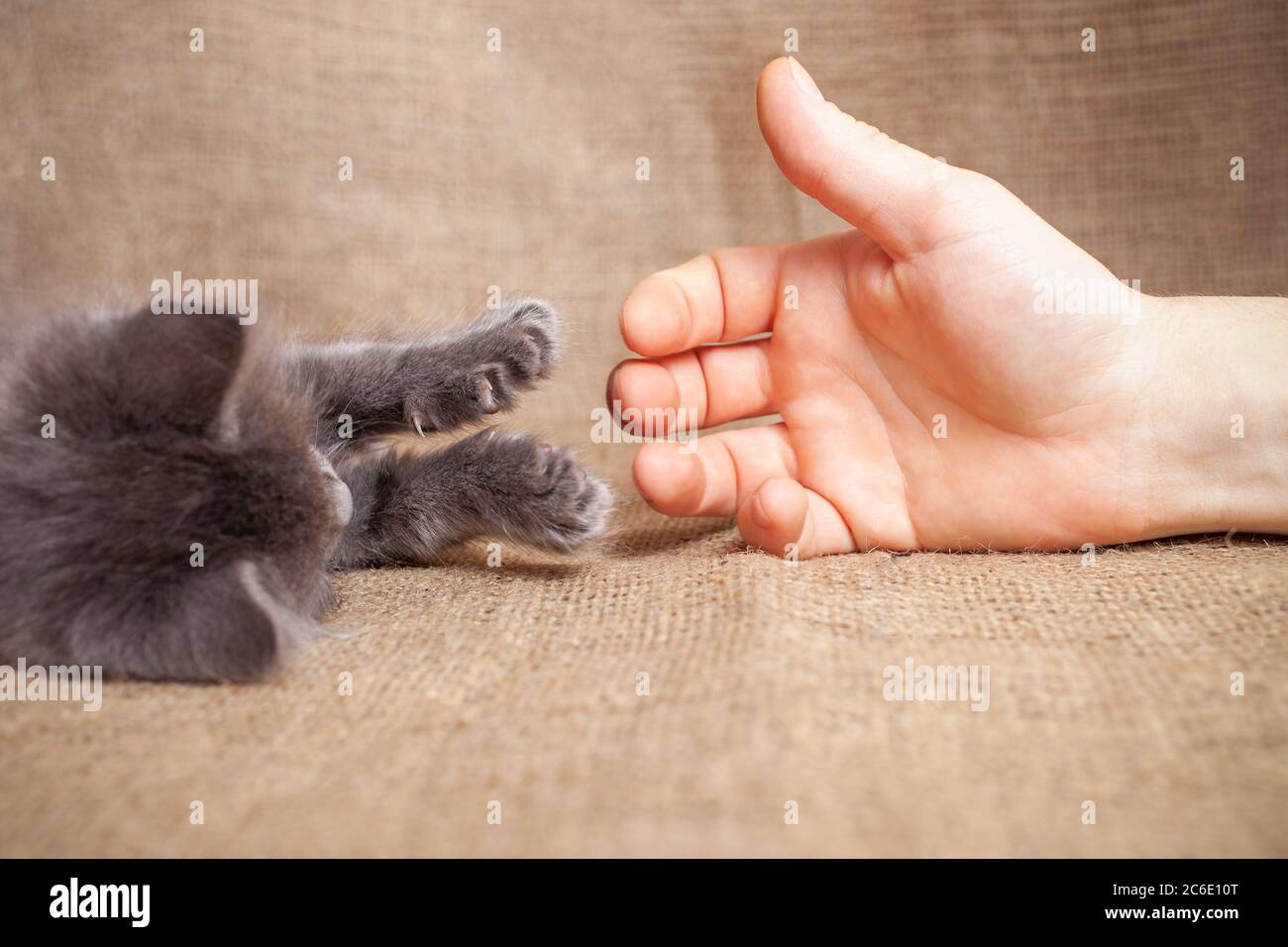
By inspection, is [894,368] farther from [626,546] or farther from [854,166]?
[626,546]

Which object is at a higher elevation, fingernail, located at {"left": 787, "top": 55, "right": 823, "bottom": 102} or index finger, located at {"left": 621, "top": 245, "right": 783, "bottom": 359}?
fingernail, located at {"left": 787, "top": 55, "right": 823, "bottom": 102}

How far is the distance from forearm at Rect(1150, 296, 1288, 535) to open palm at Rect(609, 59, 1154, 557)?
1.1 inches

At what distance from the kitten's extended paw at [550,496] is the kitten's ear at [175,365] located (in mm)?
312

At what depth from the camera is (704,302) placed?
1257 millimetres

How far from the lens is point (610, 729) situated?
2.38 feet

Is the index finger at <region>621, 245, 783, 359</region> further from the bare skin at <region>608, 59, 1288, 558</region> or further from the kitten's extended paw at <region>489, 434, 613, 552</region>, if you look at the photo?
the kitten's extended paw at <region>489, 434, 613, 552</region>

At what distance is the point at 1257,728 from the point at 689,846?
Answer: 15.5 inches

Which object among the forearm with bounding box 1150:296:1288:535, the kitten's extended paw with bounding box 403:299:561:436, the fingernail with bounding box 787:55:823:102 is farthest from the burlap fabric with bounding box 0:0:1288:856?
the fingernail with bounding box 787:55:823:102

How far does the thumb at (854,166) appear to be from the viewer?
110cm

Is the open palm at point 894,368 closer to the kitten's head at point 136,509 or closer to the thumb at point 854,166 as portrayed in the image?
the thumb at point 854,166

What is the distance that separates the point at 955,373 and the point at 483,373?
1.64ft

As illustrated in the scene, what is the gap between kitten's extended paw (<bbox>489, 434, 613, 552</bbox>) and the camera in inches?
42.4

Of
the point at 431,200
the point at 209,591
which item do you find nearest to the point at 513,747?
the point at 209,591

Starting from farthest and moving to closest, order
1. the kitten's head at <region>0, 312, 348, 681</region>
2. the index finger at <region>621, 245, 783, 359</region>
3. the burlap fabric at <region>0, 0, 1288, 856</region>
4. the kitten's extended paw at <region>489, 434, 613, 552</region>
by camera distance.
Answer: the index finger at <region>621, 245, 783, 359</region> < the kitten's extended paw at <region>489, 434, 613, 552</region> < the kitten's head at <region>0, 312, 348, 681</region> < the burlap fabric at <region>0, 0, 1288, 856</region>
